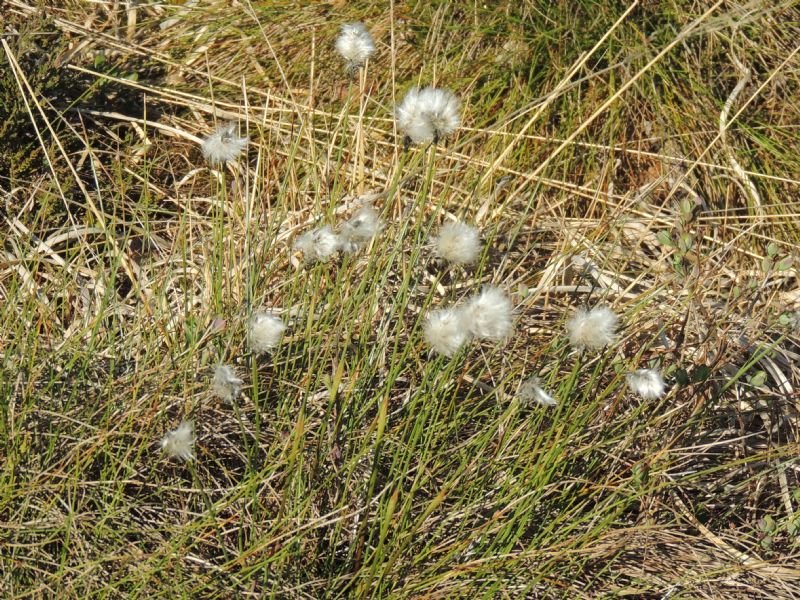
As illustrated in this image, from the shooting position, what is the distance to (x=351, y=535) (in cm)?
168

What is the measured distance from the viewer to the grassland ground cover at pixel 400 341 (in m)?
1.60

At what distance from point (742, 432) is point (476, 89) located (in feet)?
4.48

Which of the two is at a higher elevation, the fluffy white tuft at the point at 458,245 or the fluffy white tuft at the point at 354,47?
the fluffy white tuft at the point at 354,47

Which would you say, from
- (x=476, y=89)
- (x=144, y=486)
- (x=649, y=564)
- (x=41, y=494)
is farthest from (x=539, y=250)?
(x=41, y=494)

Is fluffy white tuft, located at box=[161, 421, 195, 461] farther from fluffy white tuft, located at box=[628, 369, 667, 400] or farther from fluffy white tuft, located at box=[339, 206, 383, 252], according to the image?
fluffy white tuft, located at box=[628, 369, 667, 400]

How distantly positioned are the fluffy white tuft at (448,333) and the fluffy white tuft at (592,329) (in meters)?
0.19

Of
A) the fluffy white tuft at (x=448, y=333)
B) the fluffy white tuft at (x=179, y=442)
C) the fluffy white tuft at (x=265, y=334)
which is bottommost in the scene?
the fluffy white tuft at (x=179, y=442)

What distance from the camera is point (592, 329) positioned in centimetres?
151

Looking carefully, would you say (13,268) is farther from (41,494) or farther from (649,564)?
(649,564)

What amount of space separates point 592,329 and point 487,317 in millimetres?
192

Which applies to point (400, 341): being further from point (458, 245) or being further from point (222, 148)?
point (222, 148)

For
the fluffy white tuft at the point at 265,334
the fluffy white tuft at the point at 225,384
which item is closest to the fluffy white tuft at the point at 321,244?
the fluffy white tuft at the point at 265,334

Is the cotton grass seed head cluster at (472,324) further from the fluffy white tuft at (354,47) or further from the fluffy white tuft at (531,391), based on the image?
the fluffy white tuft at (354,47)

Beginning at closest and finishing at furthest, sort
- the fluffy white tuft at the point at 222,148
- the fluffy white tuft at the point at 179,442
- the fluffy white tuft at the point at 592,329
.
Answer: the fluffy white tuft at the point at 179,442 → the fluffy white tuft at the point at 592,329 → the fluffy white tuft at the point at 222,148
